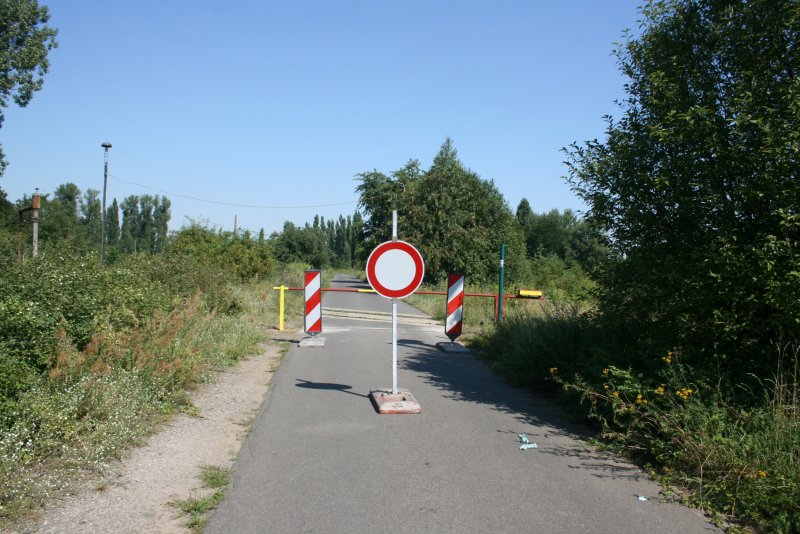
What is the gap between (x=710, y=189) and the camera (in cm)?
593

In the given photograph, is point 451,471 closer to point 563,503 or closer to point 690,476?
point 563,503

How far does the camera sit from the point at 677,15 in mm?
Result: 6980

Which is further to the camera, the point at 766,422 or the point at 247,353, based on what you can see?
the point at 247,353

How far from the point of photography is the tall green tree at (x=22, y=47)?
3159 cm

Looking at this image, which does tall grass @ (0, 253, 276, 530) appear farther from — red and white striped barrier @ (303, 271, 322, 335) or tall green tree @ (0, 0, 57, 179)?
tall green tree @ (0, 0, 57, 179)

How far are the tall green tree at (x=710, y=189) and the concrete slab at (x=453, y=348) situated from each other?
5.41m

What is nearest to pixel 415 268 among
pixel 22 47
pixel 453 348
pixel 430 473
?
pixel 430 473

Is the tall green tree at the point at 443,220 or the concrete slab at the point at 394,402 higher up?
the tall green tree at the point at 443,220

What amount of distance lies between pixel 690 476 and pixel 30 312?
18.9ft

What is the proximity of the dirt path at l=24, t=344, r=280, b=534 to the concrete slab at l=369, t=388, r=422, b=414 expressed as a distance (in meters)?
1.50

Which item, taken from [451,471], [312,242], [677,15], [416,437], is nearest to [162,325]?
[416,437]

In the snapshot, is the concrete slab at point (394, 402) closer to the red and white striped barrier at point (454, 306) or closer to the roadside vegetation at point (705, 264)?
the roadside vegetation at point (705, 264)

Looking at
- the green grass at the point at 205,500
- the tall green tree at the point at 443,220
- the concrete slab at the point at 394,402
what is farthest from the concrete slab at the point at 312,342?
the tall green tree at the point at 443,220

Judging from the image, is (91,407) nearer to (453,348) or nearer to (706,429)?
(706,429)
